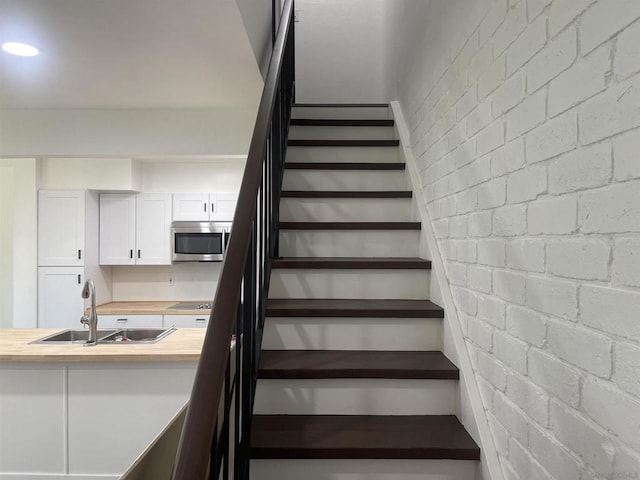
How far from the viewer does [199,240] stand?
4973 mm

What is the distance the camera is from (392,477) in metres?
1.43

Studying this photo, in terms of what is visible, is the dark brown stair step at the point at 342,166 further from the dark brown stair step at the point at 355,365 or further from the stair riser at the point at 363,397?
the stair riser at the point at 363,397

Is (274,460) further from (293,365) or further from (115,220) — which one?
(115,220)

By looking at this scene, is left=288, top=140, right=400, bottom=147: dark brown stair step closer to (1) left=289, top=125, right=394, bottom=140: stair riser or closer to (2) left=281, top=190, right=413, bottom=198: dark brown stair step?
(1) left=289, top=125, right=394, bottom=140: stair riser

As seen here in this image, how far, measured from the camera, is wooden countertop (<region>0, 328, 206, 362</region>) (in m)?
2.58

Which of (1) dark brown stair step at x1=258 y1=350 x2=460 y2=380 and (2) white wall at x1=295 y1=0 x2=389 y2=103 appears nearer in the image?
(1) dark brown stair step at x1=258 y1=350 x2=460 y2=380

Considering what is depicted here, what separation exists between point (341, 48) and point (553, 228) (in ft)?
13.2

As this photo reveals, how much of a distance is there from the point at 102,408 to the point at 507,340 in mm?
2475

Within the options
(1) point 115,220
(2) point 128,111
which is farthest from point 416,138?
(1) point 115,220

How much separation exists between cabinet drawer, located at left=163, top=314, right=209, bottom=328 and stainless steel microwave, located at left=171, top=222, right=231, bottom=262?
67 centimetres

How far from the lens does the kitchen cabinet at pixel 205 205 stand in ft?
16.6

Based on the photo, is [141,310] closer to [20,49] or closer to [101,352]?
[101,352]

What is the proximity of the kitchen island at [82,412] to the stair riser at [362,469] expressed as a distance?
1359 millimetres

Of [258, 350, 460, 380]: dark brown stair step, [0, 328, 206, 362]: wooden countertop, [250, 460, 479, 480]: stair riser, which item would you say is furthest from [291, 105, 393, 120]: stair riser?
[250, 460, 479, 480]: stair riser
